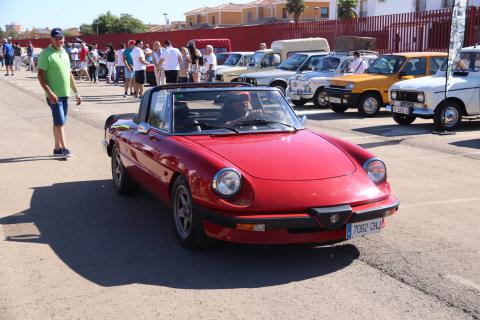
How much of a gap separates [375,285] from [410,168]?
4623 millimetres

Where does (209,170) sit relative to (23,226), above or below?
above

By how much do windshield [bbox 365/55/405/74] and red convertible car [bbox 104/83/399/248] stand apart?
32.2ft

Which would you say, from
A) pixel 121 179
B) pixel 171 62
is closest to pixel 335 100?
pixel 171 62

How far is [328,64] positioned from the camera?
17781 mm

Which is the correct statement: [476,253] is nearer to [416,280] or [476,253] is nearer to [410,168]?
[416,280]

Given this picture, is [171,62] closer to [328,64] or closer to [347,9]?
[328,64]

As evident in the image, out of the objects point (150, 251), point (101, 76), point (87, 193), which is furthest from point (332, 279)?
point (101, 76)

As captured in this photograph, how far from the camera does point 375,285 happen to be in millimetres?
4156

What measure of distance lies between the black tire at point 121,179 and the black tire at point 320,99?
1080cm

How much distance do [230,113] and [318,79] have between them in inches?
455

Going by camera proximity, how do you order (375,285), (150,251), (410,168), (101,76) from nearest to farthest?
1. (375,285)
2. (150,251)
3. (410,168)
4. (101,76)

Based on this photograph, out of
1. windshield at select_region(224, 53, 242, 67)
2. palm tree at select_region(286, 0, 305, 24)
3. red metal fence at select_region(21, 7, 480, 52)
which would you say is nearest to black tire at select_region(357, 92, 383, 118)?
red metal fence at select_region(21, 7, 480, 52)

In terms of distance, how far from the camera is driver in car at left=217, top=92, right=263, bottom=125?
571 cm

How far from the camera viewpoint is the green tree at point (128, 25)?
104500mm
